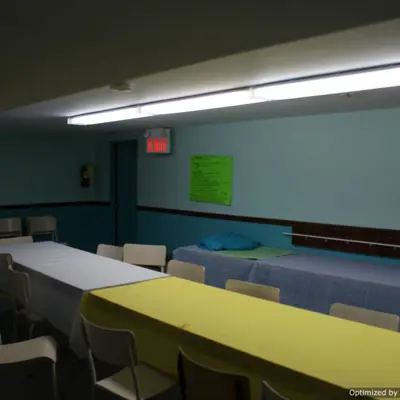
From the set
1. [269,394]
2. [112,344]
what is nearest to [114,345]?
[112,344]

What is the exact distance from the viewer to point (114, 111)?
4352mm

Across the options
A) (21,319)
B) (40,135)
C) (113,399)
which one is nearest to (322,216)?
(113,399)

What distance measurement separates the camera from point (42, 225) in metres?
6.88

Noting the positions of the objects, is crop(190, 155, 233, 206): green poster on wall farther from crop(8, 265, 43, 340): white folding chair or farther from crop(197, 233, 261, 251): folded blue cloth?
crop(8, 265, 43, 340): white folding chair

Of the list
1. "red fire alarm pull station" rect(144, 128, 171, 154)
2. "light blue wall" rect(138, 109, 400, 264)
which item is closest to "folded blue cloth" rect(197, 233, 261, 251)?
"light blue wall" rect(138, 109, 400, 264)

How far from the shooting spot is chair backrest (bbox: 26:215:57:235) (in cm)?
679

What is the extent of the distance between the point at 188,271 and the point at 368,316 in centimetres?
149

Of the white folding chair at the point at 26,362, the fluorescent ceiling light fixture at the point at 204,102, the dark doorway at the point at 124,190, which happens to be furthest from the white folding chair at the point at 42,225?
the white folding chair at the point at 26,362

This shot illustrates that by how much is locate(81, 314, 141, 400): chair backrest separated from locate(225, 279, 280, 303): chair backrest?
1055 millimetres

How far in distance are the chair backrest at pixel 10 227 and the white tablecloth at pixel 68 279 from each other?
2.66 metres

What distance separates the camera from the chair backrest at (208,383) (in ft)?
5.64

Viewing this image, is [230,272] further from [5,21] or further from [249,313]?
[5,21]

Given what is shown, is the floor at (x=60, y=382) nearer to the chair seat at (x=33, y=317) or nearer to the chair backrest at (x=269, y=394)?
the chair seat at (x=33, y=317)

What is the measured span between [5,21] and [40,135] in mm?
5092
